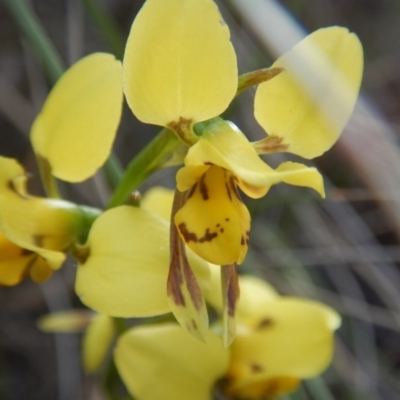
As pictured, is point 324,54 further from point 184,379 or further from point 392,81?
point 392,81

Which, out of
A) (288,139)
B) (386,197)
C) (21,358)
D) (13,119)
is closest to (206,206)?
(288,139)

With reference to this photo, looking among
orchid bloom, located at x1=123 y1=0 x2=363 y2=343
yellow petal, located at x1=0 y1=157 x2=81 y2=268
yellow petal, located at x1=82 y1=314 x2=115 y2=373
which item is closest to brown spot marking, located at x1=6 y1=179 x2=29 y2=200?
yellow petal, located at x1=0 y1=157 x2=81 y2=268

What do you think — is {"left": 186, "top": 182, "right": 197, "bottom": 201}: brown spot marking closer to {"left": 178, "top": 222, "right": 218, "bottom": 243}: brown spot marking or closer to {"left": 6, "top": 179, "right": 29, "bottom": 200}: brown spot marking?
{"left": 178, "top": 222, "right": 218, "bottom": 243}: brown spot marking

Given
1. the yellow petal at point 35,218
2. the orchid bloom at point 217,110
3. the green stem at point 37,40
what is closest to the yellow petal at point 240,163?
the orchid bloom at point 217,110

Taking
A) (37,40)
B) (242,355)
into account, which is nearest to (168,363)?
(242,355)

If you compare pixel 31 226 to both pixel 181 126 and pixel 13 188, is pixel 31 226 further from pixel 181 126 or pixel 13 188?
pixel 181 126
